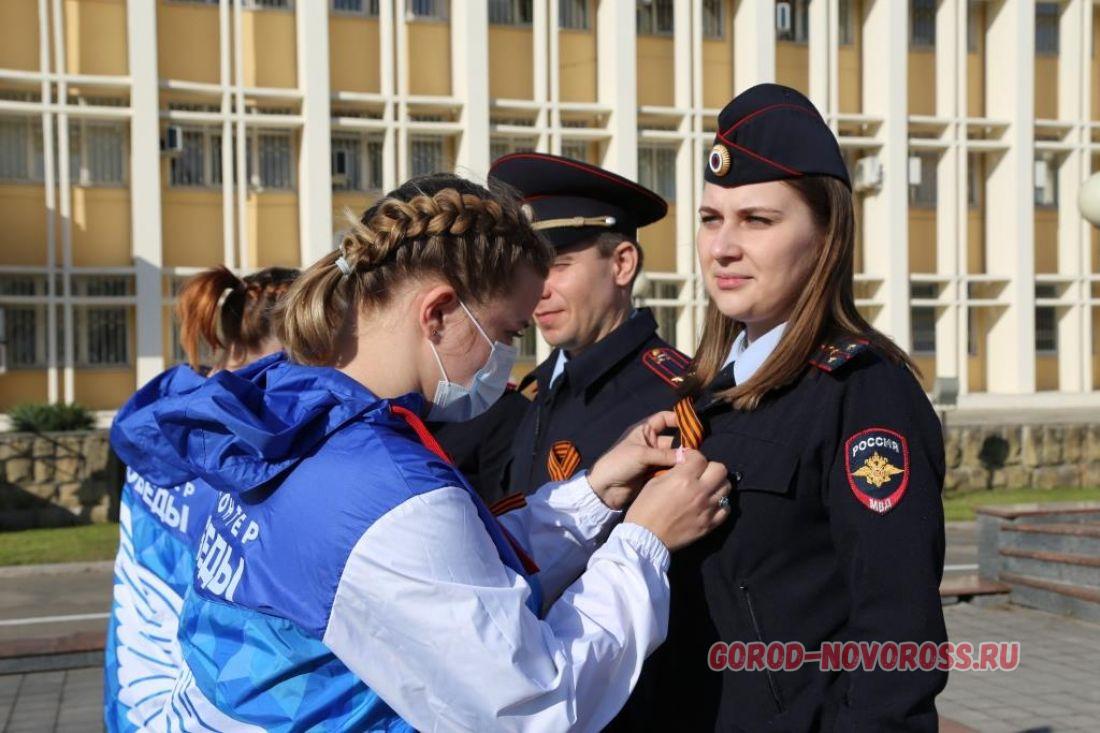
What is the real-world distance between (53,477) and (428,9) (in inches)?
403

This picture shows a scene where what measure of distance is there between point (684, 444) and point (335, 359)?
0.69 meters

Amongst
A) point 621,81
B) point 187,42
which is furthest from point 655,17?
point 187,42

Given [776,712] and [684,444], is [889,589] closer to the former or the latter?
[776,712]

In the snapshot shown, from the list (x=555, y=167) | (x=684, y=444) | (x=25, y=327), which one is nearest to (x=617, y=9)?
(x=25, y=327)

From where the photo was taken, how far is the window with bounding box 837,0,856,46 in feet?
79.9

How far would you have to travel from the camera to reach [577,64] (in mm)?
22594

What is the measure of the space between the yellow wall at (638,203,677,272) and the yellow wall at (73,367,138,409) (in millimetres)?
8937

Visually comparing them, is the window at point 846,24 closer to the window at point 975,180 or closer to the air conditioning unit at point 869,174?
the air conditioning unit at point 869,174

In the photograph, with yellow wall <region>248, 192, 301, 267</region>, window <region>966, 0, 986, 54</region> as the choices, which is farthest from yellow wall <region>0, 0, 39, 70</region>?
window <region>966, 0, 986, 54</region>

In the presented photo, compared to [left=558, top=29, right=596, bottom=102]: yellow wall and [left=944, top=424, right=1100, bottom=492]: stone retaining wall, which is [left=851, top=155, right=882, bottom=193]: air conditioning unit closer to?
[left=558, top=29, right=596, bottom=102]: yellow wall

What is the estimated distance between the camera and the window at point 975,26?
25.0 meters

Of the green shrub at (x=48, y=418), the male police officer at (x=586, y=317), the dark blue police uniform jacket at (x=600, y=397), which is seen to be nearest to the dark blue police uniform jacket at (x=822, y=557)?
the dark blue police uniform jacket at (x=600, y=397)

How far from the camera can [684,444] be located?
8.17ft

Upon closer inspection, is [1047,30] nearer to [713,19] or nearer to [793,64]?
[793,64]
